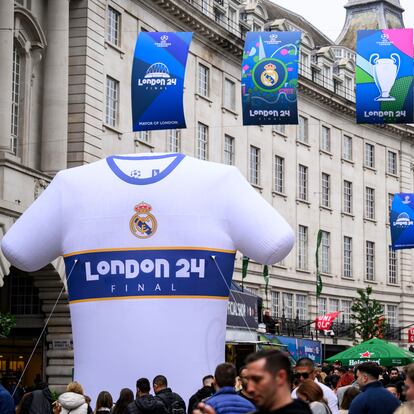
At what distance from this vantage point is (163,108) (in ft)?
75.5

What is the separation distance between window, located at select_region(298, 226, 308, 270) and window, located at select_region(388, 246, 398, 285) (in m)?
9.14

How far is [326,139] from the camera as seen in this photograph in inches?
2181

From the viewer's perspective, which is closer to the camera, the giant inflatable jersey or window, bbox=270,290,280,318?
the giant inflatable jersey

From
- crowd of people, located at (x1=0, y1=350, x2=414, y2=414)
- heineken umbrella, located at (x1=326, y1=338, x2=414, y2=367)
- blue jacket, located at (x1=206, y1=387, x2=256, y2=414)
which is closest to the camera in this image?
crowd of people, located at (x1=0, y1=350, x2=414, y2=414)

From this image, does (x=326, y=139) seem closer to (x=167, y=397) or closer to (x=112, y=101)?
(x=112, y=101)

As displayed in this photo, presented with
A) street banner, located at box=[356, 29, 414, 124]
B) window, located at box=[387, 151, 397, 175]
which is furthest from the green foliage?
window, located at box=[387, 151, 397, 175]

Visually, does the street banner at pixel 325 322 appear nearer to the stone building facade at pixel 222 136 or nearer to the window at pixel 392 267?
the stone building facade at pixel 222 136

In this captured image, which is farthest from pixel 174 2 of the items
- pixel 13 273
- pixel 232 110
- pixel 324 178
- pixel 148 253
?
pixel 148 253

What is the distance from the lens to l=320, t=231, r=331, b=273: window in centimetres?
5425

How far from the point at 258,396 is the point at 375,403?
3576 millimetres

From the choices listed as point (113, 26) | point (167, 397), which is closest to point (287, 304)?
point (113, 26)

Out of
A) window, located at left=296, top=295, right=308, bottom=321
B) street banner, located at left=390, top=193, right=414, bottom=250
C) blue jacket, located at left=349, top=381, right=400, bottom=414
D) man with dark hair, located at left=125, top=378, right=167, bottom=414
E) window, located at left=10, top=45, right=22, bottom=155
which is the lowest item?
man with dark hair, located at left=125, top=378, right=167, bottom=414

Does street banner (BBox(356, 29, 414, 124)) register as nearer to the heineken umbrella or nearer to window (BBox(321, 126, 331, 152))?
the heineken umbrella

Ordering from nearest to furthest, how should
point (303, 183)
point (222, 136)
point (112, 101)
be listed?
point (112, 101) < point (222, 136) < point (303, 183)
